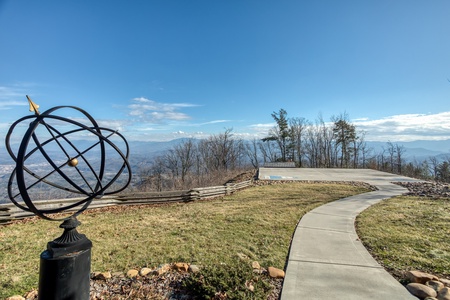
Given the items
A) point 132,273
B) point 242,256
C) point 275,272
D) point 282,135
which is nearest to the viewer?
point 275,272

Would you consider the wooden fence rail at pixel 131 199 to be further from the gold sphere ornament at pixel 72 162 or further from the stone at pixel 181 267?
the gold sphere ornament at pixel 72 162

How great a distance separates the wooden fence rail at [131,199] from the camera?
24.2 feet

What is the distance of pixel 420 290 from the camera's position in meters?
2.96

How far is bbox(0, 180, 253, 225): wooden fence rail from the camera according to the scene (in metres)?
7.39

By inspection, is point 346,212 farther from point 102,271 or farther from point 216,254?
point 102,271

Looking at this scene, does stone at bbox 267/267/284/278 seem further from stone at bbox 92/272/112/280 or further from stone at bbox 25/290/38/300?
stone at bbox 25/290/38/300

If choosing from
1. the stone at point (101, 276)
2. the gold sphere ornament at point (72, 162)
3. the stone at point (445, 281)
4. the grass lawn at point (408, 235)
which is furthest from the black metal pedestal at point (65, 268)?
the stone at point (445, 281)

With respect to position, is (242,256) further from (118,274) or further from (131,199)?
(131,199)

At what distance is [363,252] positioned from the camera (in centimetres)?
429

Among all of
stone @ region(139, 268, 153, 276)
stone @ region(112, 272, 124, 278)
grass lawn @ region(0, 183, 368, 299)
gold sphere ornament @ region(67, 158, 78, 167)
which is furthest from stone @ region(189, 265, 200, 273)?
gold sphere ornament @ region(67, 158, 78, 167)

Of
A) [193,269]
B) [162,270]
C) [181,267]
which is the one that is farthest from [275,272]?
[162,270]

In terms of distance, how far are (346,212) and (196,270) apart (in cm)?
586

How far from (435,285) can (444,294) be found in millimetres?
291

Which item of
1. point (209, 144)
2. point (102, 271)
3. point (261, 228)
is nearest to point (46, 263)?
point (102, 271)
